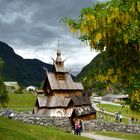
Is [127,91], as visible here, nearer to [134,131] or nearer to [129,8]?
[129,8]

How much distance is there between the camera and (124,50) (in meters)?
26.0

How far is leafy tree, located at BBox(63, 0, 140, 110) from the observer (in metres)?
24.9

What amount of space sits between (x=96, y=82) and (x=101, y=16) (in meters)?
4.36

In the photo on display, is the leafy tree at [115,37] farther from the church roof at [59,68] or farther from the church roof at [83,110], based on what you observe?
the church roof at [59,68]

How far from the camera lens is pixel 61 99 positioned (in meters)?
79.4

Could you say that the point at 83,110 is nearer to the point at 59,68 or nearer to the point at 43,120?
the point at 59,68

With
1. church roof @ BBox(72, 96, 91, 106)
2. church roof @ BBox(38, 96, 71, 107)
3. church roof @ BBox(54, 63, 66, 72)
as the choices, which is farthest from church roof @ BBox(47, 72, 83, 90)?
church roof @ BBox(72, 96, 91, 106)

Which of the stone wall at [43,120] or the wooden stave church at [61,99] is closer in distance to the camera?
the stone wall at [43,120]

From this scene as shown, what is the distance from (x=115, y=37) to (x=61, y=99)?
2146 inches

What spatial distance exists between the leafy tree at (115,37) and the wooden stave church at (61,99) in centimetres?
5024

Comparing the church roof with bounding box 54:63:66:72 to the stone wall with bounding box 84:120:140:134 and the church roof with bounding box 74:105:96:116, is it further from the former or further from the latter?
the stone wall with bounding box 84:120:140:134

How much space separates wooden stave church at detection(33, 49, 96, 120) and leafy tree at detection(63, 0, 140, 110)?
5024 cm

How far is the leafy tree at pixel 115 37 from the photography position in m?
24.9

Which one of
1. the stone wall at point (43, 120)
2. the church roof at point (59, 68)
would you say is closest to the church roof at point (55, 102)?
the church roof at point (59, 68)
